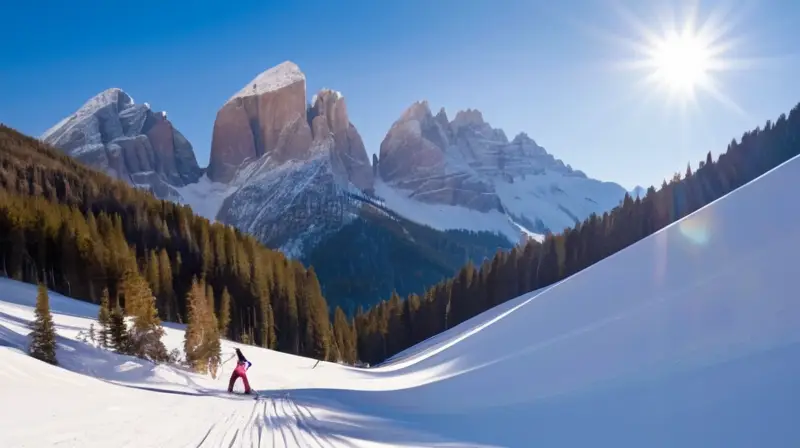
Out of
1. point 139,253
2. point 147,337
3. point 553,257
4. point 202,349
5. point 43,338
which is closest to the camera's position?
point 43,338

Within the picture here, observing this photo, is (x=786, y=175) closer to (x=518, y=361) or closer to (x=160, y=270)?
(x=518, y=361)

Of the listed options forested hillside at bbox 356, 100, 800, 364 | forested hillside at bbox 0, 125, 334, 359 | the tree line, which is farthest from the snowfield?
forested hillside at bbox 356, 100, 800, 364

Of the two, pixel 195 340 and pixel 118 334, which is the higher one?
pixel 195 340

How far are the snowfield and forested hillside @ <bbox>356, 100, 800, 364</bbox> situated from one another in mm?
52263

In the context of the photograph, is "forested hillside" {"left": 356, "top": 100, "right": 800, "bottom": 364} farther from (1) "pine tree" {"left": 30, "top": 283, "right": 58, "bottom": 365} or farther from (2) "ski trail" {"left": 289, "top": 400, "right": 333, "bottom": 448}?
(2) "ski trail" {"left": 289, "top": 400, "right": 333, "bottom": 448}

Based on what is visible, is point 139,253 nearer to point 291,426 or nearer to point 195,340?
point 195,340

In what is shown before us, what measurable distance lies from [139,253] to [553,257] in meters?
54.0

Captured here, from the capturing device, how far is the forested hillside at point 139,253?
49781 millimetres

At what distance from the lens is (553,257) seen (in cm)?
7112

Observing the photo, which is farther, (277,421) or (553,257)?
(553,257)

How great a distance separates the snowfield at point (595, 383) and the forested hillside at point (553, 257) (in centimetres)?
5226

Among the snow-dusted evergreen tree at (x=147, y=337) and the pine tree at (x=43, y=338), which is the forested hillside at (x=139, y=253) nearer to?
the snow-dusted evergreen tree at (x=147, y=337)

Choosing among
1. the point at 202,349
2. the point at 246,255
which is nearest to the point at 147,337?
the point at 202,349

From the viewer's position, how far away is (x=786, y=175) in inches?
691
